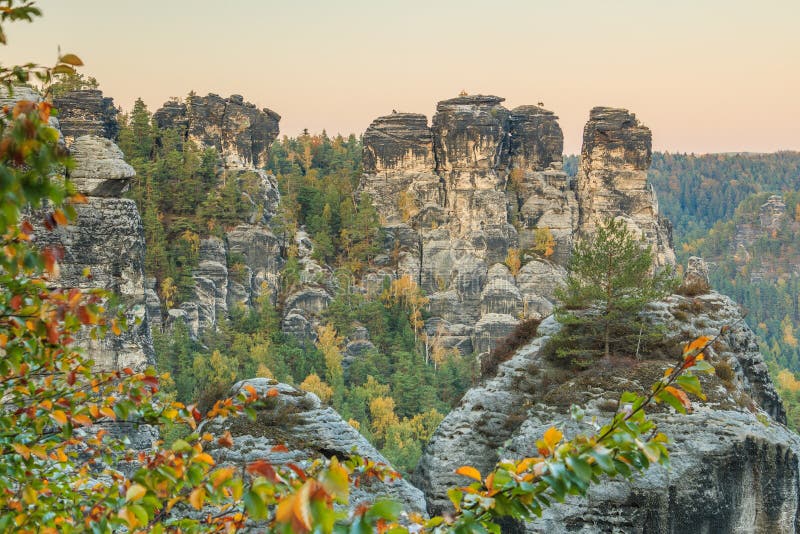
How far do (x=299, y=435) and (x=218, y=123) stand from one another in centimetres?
5162

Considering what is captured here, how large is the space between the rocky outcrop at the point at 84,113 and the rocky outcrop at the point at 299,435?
40797 millimetres

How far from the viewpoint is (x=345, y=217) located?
59.2 m

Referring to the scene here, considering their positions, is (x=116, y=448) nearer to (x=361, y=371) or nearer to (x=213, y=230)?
(x=361, y=371)

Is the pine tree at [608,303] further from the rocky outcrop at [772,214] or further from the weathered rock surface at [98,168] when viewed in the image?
the rocky outcrop at [772,214]

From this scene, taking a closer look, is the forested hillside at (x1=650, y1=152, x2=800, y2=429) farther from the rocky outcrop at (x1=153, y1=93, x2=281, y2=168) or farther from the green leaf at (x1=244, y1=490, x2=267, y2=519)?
the green leaf at (x1=244, y1=490, x2=267, y2=519)

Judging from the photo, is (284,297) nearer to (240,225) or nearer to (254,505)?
(240,225)

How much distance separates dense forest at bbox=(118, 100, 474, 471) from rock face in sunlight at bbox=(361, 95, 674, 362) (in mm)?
2666

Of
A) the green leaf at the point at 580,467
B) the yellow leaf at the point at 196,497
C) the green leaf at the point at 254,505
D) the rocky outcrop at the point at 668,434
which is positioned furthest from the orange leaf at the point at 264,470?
the rocky outcrop at the point at 668,434

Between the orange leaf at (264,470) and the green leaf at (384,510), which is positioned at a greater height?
the orange leaf at (264,470)

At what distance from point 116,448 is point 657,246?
58.4m

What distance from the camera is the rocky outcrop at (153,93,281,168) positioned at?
58.0 m

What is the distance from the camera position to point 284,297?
53.0 meters

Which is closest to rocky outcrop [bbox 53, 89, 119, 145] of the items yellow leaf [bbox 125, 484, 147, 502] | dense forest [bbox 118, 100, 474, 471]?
dense forest [bbox 118, 100, 474, 471]

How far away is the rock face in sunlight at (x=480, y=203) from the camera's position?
2242 inches
